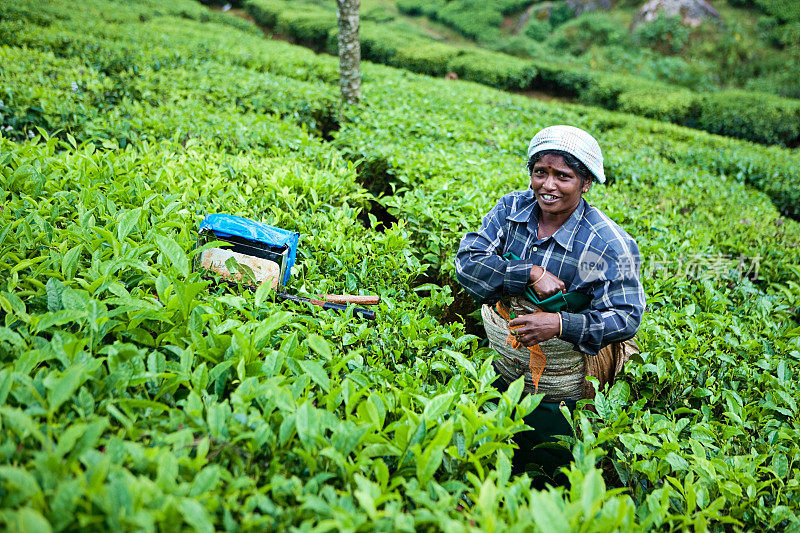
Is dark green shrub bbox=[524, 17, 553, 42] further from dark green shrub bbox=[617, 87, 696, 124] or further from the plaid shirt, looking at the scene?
the plaid shirt

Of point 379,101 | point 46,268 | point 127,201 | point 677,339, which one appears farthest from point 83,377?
point 379,101

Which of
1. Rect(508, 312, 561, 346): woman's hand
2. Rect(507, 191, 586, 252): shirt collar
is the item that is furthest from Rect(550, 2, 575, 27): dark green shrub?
Rect(508, 312, 561, 346): woman's hand

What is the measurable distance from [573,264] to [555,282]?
146 mm

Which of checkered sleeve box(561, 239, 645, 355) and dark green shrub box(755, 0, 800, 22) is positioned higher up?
dark green shrub box(755, 0, 800, 22)

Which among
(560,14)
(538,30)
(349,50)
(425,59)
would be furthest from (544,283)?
(560,14)

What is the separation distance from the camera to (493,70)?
545 inches

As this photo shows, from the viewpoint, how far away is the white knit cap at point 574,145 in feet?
6.37

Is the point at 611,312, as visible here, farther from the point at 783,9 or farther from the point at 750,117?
the point at 783,9

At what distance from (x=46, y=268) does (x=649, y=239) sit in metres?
3.80

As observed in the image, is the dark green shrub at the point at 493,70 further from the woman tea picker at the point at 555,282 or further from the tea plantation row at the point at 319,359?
the woman tea picker at the point at 555,282

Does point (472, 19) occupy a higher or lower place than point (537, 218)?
higher

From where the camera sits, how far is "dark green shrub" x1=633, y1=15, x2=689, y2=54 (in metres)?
19.0

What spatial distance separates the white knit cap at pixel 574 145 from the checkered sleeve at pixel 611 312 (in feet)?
1.26

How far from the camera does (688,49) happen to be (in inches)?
742
